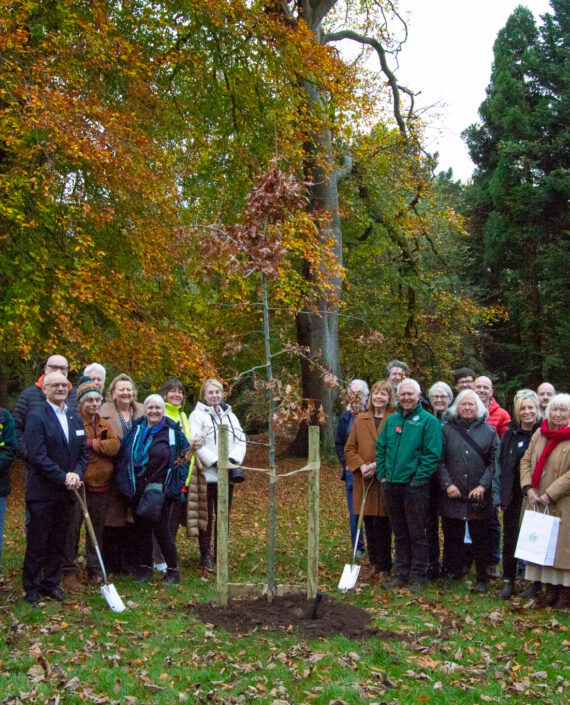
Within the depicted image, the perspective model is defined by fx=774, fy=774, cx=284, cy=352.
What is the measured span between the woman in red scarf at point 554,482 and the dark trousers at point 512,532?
253 millimetres

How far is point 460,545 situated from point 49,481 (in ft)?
13.3

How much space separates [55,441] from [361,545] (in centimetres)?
445

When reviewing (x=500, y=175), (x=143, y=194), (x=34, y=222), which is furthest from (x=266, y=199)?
(x=500, y=175)

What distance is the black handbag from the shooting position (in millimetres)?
7574

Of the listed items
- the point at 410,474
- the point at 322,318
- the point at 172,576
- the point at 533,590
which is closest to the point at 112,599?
the point at 172,576

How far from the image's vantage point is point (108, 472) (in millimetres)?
7828

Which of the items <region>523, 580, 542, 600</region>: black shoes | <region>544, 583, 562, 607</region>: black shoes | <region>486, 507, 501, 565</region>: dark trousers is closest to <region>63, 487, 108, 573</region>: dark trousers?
<region>486, 507, 501, 565</region>: dark trousers

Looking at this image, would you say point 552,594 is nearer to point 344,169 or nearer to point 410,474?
point 410,474

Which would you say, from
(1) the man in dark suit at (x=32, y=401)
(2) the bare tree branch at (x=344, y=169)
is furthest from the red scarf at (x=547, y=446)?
(2) the bare tree branch at (x=344, y=169)

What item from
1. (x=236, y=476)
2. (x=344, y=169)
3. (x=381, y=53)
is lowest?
(x=236, y=476)

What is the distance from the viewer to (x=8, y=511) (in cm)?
1468

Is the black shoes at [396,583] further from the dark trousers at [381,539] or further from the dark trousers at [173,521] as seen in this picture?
the dark trousers at [173,521]

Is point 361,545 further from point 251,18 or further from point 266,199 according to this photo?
point 251,18

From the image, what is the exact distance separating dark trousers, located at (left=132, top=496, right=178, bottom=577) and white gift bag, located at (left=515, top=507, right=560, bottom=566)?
3399 mm
